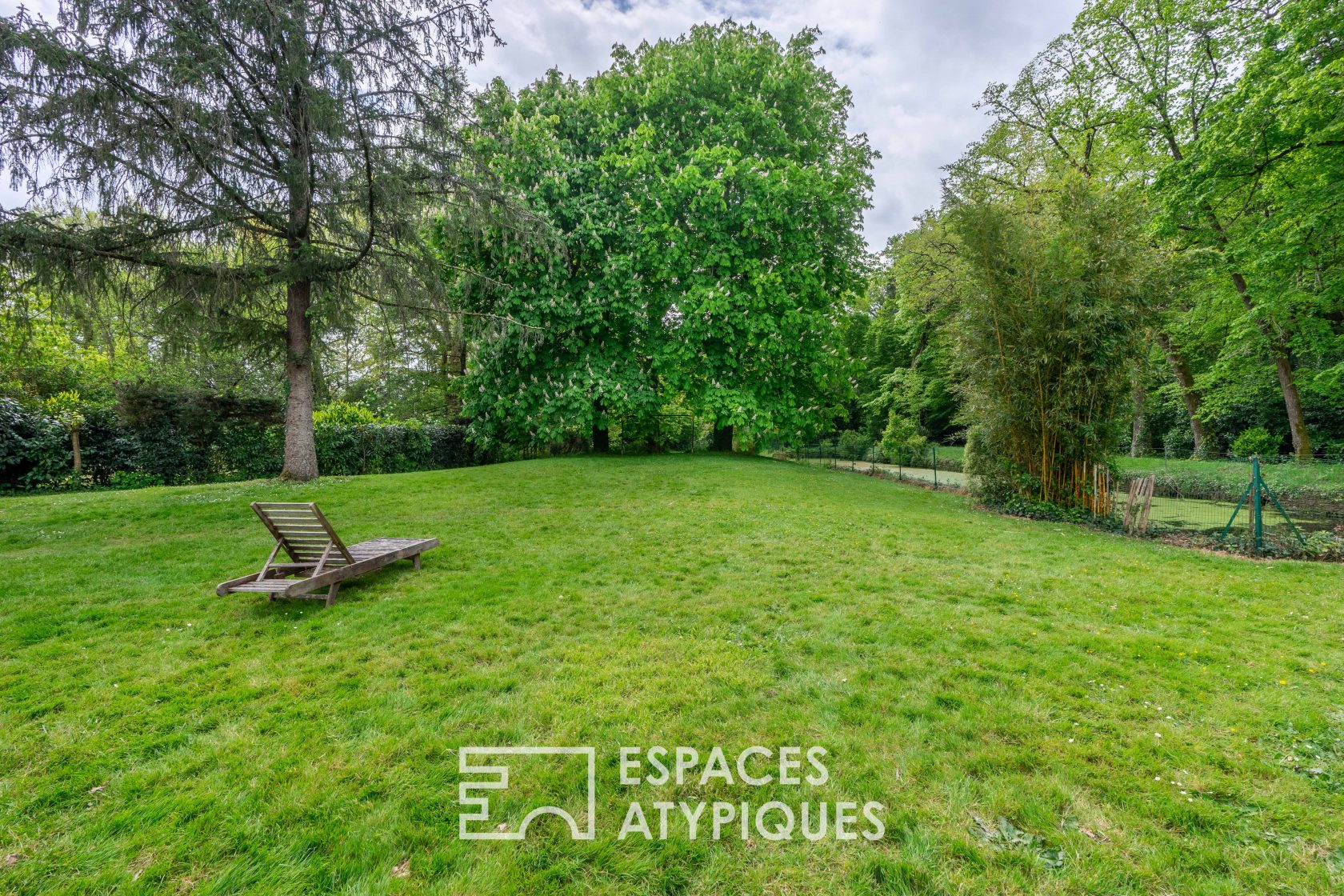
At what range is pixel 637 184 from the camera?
1416cm

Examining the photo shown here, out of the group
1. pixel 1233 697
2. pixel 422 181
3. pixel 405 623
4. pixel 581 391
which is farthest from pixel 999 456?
pixel 422 181

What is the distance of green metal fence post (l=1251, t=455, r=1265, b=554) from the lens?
704 cm

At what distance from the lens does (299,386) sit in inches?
416

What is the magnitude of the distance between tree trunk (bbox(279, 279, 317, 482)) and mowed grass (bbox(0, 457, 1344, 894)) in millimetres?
4926

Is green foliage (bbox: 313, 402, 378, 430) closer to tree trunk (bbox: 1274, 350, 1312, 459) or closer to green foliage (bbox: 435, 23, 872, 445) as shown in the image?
green foliage (bbox: 435, 23, 872, 445)

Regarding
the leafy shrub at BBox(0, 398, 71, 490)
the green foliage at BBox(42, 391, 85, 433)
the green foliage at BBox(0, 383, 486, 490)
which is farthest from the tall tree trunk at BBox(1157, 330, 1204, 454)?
the leafy shrub at BBox(0, 398, 71, 490)

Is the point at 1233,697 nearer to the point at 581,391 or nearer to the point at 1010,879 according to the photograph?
the point at 1010,879

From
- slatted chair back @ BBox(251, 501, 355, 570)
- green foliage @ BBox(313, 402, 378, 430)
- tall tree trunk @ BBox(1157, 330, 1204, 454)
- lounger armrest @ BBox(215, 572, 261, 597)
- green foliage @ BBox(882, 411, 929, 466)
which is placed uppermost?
tall tree trunk @ BBox(1157, 330, 1204, 454)

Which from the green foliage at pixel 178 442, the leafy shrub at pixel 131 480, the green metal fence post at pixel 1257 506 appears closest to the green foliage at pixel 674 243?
the green foliage at pixel 178 442

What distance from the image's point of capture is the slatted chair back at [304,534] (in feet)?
14.4

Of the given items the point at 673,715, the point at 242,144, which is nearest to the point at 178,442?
the point at 242,144

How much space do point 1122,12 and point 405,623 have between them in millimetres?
23097

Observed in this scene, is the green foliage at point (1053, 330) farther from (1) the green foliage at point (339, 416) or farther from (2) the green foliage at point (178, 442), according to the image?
(1) the green foliage at point (339, 416)

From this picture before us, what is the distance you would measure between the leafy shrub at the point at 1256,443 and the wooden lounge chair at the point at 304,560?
2492 cm
